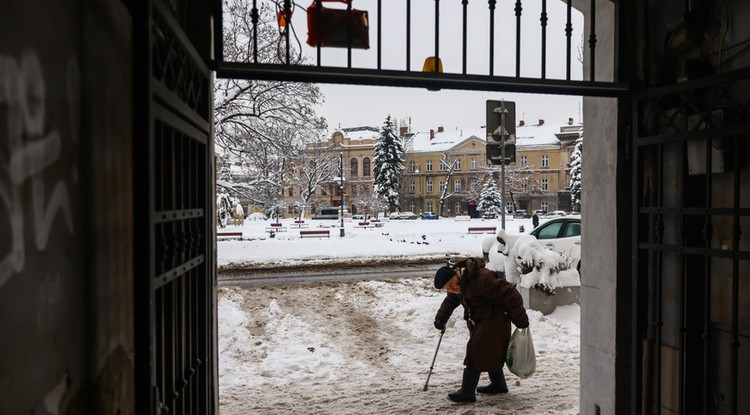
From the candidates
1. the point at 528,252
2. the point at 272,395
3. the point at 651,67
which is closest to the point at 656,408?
the point at 651,67

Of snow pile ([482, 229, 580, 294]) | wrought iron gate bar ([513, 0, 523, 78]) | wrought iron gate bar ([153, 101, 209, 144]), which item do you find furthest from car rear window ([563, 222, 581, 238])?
wrought iron gate bar ([153, 101, 209, 144])

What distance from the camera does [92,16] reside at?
1.84 m

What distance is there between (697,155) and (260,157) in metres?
14.1

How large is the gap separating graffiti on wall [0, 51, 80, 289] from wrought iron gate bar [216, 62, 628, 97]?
5.67 ft

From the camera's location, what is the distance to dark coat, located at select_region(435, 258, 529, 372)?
570cm

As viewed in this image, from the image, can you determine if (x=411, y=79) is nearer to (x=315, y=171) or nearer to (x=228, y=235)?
(x=228, y=235)

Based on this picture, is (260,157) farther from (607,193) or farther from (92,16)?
(92,16)

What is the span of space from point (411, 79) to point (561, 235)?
1087 centimetres

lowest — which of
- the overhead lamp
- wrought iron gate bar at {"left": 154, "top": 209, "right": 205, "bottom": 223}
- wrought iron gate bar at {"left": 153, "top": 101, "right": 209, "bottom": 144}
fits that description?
wrought iron gate bar at {"left": 154, "top": 209, "right": 205, "bottom": 223}

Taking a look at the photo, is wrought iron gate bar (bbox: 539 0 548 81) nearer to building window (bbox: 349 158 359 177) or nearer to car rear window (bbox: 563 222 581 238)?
A: car rear window (bbox: 563 222 581 238)

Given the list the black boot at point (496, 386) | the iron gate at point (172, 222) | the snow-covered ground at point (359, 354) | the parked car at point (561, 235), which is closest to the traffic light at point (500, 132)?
the snow-covered ground at point (359, 354)

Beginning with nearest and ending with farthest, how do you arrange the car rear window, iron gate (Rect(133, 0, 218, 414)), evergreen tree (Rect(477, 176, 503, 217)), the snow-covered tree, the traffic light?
1. iron gate (Rect(133, 0, 218, 414))
2. the traffic light
3. the car rear window
4. the snow-covered tree
5. evergreen tree (Rect(477, 176, 503, 217))

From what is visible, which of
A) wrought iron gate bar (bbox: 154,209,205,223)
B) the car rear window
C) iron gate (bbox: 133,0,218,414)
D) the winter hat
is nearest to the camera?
iron gate (bbox: 133,0,218,414)

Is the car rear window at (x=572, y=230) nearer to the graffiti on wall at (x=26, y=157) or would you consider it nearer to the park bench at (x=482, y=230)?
the graffiti on wall at (x=26, y=157)
